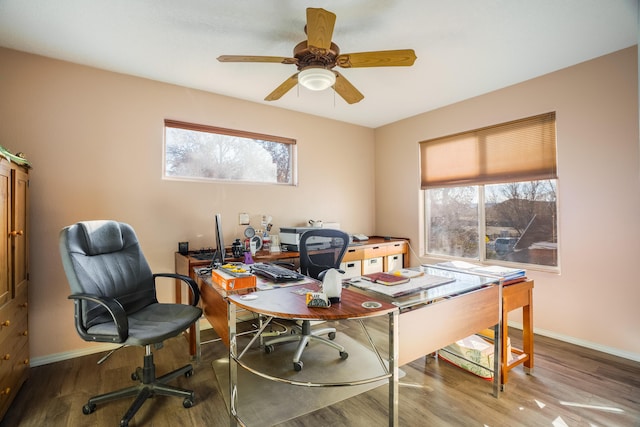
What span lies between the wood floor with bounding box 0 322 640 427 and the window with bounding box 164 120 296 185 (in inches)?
72.3

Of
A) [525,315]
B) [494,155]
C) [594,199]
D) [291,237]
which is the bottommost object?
[525,315]

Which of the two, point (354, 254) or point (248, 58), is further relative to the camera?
point (354, 254)

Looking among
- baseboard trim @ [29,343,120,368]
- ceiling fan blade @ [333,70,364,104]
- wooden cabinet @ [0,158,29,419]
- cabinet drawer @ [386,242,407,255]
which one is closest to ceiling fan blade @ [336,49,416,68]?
ceiling fan blade @ [333,70,364,104]

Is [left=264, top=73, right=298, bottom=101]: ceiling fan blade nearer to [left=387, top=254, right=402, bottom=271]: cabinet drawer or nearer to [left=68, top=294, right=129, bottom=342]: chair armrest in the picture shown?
[left=68, top=294, right=129, bottom=342]: chair armrest

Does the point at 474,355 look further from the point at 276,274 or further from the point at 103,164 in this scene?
the point at 103,164

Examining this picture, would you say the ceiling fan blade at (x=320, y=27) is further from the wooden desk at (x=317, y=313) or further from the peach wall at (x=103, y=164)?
the peach wall at (x=103, y=164)

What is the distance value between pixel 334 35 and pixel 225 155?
178 centimetres

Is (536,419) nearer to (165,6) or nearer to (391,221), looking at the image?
(391,221)

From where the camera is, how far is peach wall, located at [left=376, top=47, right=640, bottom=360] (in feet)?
8.02

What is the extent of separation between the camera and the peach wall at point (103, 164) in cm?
242

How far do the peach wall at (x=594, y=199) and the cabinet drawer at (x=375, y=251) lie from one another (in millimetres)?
1560

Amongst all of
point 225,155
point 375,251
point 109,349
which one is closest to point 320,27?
point 225,155

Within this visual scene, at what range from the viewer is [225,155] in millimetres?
3385

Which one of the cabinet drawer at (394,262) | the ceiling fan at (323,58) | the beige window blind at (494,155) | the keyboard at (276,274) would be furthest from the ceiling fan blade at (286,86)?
the cabinet drawer at (394,262)
